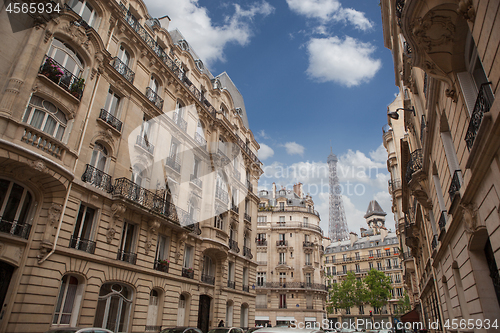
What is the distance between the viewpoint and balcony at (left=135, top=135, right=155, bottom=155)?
1889cm

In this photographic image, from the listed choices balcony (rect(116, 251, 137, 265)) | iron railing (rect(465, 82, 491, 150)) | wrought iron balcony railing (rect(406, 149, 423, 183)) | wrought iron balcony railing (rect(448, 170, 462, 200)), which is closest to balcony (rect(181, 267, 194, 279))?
balcony (rect(116, 251, 137, 265))

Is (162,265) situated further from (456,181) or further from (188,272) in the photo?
(456,181)

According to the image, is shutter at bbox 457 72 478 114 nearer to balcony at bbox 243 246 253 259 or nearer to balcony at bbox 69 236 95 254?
balcony at bbox 69 236 95 254

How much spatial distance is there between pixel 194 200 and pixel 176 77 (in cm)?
908

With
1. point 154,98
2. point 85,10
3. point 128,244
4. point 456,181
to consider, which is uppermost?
point 85,10

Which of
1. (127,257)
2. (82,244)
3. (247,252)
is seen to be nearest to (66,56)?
(82,244)

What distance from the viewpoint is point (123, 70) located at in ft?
62.2

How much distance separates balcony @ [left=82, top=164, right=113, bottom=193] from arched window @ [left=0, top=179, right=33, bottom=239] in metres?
2.73

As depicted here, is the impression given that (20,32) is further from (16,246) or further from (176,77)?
(176,77)

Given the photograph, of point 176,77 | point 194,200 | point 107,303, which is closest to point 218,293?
point 194,200

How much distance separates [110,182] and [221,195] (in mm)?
11540

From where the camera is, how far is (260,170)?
116 feet

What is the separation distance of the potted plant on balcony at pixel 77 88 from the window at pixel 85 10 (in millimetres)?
3834

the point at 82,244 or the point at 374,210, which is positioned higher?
the point at 374,210
